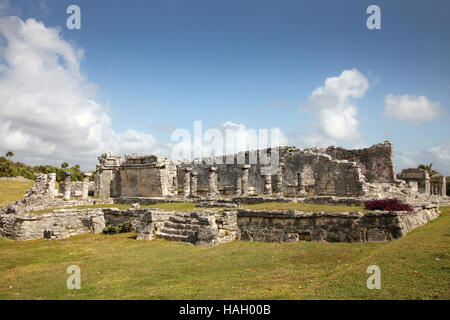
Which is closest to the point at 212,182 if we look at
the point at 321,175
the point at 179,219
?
the point at 321,175

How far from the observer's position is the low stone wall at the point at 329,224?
362 inches

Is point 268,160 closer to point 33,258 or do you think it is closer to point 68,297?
point 33,258

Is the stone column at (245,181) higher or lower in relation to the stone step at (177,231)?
higher

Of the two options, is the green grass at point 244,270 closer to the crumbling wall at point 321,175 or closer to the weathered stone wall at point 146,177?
the crumbling wall at point 321,175

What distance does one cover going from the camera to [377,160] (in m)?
24.8

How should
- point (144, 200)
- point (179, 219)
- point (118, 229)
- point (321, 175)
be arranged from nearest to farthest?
point (179, 219), point (118, 229), point (321, 175), point (144, 200)

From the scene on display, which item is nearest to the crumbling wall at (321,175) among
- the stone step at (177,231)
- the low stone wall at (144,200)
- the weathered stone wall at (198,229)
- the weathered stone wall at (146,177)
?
the low stone wall at (144,200)

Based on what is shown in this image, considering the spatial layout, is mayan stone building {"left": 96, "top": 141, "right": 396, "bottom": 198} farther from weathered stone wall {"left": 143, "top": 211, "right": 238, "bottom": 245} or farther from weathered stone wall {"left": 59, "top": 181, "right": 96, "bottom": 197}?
weathered stone wall {"left": 143, "top": 211, "right": 238, "bottom": 245}

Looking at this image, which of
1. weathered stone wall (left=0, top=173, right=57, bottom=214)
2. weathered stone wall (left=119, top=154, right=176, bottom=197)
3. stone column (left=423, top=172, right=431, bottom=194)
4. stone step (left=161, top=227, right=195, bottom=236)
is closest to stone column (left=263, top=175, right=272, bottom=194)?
weathered stone wall (left=119, top=154, right=176, bottom=197)

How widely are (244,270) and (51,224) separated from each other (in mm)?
12281

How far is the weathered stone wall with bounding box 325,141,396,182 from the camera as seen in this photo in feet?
78.6

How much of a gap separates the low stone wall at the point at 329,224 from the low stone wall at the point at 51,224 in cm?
891

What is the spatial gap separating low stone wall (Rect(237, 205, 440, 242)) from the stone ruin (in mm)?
29

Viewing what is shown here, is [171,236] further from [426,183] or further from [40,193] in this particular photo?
[426,183]
